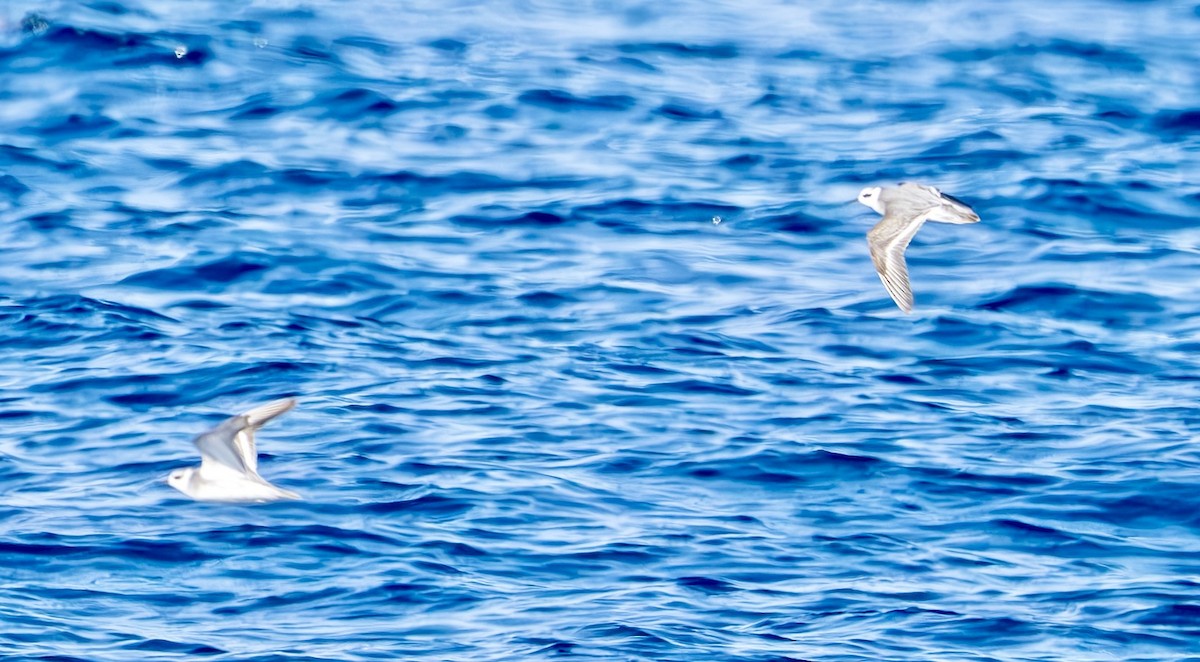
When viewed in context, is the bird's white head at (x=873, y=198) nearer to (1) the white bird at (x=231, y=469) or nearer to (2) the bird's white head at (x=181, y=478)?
(1) the white bird at (x=231, y=469)

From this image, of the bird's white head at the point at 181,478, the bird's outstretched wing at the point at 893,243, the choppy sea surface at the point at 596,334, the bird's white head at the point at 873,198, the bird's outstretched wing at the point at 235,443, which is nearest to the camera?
the bird's outstretched wing at the point at 235,443

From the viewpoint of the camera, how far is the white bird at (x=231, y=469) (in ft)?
33.5

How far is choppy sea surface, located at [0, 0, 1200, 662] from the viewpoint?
1055cm

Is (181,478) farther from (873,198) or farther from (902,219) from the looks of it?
(873,198)

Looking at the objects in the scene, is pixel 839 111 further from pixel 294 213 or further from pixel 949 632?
pixel 949 632

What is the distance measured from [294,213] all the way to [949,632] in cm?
825

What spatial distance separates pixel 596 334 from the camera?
1426 cm

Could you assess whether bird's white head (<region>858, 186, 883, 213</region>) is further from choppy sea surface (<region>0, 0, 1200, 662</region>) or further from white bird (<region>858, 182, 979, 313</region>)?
choppy sea surface (<region>0, 0, 1200, 662</region>)

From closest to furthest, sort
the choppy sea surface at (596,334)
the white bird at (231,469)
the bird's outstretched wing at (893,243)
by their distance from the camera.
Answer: the white bird at (231,469) → the choppy sea surface at (596,334) → the bird's outstretched wing at (893,243)

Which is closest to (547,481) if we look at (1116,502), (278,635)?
(278,635)

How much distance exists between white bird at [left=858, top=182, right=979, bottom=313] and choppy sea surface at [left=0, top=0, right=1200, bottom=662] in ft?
3.76

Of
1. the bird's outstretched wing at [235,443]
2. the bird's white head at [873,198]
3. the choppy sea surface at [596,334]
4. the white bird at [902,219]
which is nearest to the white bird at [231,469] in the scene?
the bird's outstretched wing at [235,443]

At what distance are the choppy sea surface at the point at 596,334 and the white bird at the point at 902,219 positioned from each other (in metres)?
1.15

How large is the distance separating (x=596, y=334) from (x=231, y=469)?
13.7 feet
